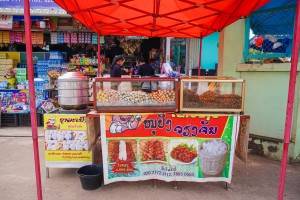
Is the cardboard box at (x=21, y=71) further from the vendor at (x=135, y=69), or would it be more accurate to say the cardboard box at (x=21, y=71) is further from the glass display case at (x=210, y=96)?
the glass display case at (x=210, y=96)

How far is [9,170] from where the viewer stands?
4.13 m

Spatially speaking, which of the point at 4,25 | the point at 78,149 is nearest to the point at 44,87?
the point at 4,25

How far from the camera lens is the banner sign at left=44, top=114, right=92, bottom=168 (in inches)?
146

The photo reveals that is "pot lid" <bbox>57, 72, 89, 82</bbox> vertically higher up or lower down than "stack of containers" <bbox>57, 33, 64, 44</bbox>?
lower down

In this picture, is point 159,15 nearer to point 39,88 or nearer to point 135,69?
point 135,69

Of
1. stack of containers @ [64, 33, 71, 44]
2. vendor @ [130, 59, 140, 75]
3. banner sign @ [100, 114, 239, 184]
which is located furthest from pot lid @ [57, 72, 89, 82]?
vendor @ [130, 59, 140, 75]

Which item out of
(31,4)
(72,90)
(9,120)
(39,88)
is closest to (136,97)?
(72,90)

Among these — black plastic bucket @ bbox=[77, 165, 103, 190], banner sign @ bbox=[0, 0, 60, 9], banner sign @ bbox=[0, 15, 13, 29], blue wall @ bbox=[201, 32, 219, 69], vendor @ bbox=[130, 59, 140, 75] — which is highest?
banner sign @ bbox=[0, 0, 60, 9]

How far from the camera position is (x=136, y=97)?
349 cm

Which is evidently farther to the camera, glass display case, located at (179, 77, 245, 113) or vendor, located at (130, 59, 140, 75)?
vendor, located at (130, 59, 140, 75)

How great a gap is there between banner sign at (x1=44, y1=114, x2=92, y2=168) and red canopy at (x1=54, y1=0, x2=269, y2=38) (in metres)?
1.68

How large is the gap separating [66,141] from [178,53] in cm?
666

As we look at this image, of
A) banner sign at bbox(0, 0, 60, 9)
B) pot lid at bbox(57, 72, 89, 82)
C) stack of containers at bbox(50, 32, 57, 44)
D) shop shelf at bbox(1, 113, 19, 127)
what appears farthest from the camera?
stack of containers at bbox(50, 32, 57, 44)

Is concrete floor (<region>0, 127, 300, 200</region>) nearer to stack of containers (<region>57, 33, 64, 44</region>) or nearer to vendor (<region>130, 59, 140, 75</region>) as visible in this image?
stack of containers (<region>57, 33, 64, 44</region>)
